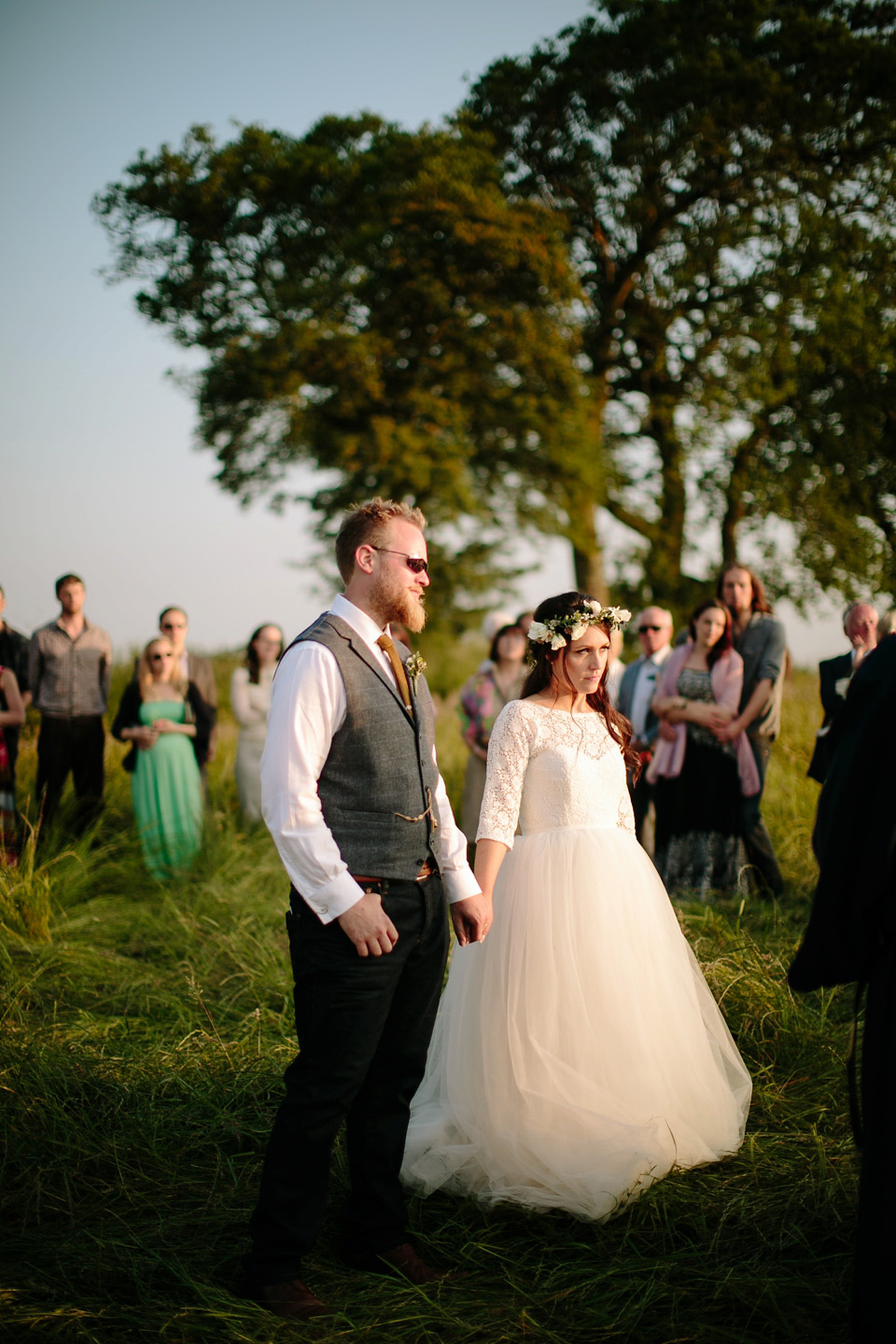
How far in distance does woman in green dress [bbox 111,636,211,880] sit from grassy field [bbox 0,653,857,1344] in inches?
56.5

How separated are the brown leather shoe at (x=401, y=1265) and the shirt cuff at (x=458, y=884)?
40.5 inches

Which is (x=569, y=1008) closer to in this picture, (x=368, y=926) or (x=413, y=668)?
(x=368, y=926)

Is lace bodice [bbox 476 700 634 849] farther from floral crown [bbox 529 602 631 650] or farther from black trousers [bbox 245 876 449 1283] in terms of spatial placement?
black trousers [bbox 245 876 449 1283]

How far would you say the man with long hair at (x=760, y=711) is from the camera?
662cm

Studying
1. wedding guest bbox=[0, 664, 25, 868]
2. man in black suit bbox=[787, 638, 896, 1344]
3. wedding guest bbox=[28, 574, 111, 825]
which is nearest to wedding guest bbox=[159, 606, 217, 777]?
wedding guest bbox=[28, 574, 111, 825]

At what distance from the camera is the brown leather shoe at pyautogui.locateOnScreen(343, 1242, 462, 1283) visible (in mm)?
2955

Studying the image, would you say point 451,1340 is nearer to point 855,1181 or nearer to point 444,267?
point 855,1181

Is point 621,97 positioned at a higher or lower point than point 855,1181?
higher

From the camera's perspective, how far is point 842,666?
639 centimetres

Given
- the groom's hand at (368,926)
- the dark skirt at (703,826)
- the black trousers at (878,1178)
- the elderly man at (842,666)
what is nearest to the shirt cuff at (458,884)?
the groom's hand at (368,926)

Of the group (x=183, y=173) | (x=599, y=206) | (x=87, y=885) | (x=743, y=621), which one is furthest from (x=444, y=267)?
(x=87, y=885)

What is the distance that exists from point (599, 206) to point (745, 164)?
284cm

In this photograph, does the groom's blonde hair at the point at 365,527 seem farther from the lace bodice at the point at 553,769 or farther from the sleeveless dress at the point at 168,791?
the sleeveless dress at the point at 168,791

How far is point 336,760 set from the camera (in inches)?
109
